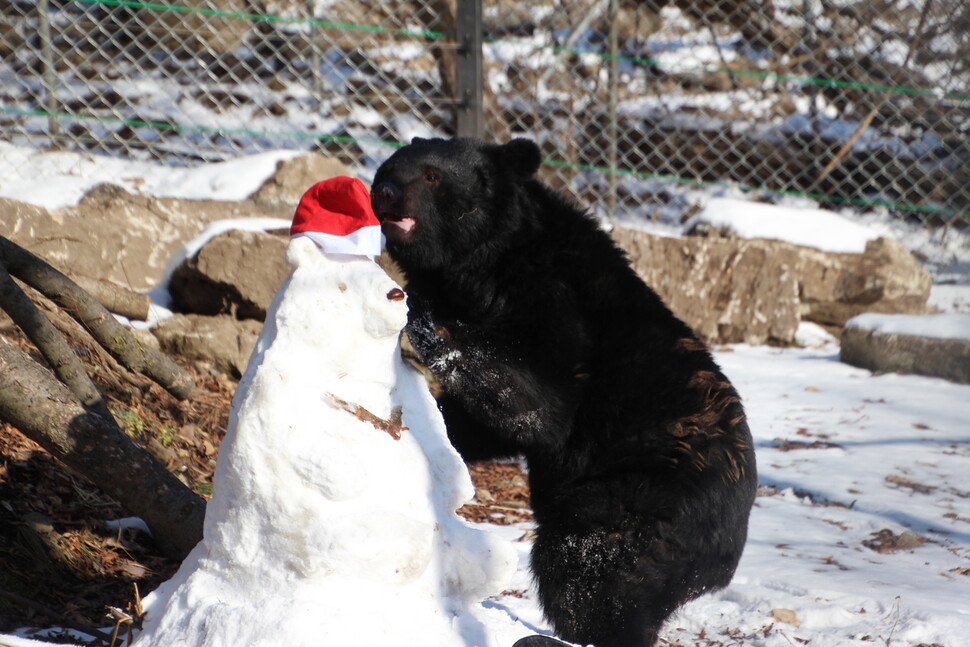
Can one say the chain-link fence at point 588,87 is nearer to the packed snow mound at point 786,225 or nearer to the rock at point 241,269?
the packed snow mound at point 786,225

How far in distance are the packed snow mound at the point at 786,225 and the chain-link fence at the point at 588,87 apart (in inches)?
13.1

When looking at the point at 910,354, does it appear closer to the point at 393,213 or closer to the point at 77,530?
the point at 393,213

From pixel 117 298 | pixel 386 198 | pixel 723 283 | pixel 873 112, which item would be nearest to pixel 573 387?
pixel 386 198

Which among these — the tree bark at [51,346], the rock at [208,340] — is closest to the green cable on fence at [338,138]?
the rock at [208,340]

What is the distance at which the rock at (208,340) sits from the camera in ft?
15.5

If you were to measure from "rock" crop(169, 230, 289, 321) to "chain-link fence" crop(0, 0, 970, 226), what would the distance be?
8.41ft

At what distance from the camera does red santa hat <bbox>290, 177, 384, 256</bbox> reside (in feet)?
6.66

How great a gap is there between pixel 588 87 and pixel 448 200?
7225mm

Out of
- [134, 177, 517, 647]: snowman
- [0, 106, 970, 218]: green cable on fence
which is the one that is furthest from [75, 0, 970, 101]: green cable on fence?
[134, 177, 517, 647]: snowman

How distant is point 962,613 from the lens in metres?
3.29

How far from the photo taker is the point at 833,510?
4562 millimetres

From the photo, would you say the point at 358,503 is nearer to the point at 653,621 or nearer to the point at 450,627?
the point at 450,627

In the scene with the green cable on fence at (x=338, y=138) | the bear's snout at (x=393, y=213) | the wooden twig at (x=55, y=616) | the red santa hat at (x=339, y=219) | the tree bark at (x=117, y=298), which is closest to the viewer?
the red santa hat at (x=339, y=219)

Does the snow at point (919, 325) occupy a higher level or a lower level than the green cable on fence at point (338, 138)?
lower
